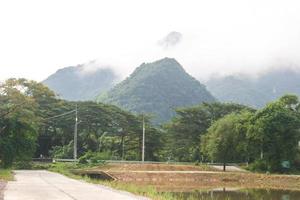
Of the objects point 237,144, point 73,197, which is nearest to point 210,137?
point 237,144

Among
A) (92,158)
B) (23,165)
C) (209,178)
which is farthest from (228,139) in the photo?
(23,165)

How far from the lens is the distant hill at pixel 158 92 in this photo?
139000mm

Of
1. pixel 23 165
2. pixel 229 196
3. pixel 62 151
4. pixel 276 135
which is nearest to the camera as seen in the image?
pixel 229 196

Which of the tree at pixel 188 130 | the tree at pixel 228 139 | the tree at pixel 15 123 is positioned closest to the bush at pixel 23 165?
the tree at pixel 15 123

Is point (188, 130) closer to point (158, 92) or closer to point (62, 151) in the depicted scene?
point (62, 151)

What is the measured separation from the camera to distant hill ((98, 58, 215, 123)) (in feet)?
456

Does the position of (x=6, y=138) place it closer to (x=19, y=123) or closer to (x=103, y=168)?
(x=19, y=123)

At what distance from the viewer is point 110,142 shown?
85.8 metres

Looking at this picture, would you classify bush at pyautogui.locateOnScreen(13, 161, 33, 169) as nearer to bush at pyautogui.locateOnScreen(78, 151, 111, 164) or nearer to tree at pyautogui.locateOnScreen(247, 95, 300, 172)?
bush at pyautogui.locateOnScreen(78, 151, 111, 164)

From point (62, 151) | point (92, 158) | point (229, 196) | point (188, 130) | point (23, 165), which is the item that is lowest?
point (229, 196)

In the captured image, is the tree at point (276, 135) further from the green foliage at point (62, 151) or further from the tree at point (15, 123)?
the green foliage at point (62, 151)

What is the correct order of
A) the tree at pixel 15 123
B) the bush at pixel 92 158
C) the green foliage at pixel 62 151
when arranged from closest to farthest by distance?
the tree at pixel 15 123
the bush at pixel 92 158
the green foliage at pixel 62 151

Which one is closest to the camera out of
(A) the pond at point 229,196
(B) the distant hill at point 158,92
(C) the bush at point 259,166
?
(A) the pond at point 229,196

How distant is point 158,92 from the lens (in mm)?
148000
